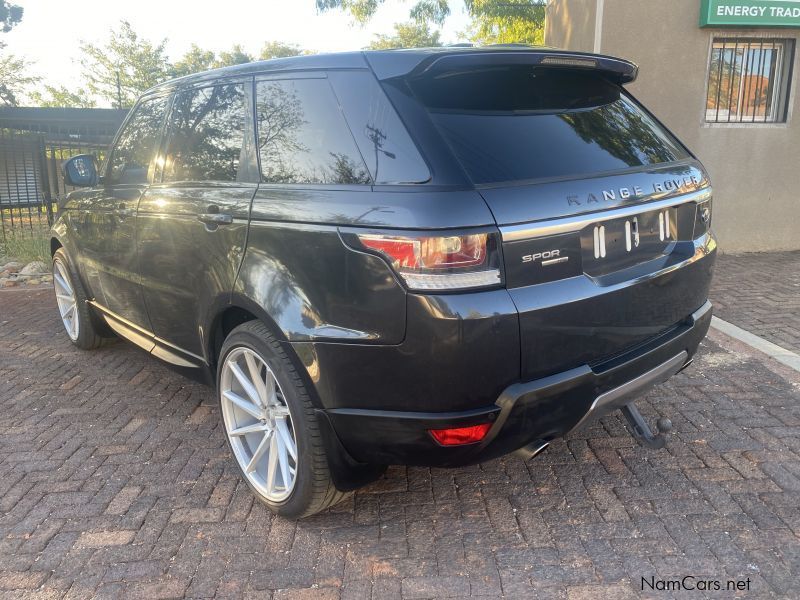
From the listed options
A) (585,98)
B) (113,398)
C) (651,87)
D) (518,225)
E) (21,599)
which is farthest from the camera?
(651,87)

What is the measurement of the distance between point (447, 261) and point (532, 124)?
2.63ft

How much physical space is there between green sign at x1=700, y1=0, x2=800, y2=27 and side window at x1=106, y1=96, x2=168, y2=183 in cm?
682

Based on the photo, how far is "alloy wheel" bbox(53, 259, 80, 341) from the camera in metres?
5.04

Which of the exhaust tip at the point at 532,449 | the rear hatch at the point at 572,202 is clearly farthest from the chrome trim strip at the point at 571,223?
the exhaust tip at the point at 532,449

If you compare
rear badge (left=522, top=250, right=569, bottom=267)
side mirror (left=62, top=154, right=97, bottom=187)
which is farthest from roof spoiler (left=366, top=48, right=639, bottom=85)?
side mirror (left=62, top=154, right=97, bottom=187)

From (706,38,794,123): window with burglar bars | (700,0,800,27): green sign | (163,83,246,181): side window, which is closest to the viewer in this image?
(163,83,246,181): side window

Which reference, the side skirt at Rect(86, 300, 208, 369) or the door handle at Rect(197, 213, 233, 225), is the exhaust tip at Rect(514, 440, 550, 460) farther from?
the side skirt at Rect(86, 300, 208, 369)

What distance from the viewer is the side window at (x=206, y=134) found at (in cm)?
302

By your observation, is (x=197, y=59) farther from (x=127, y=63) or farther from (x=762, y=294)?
(x=762, y=294)

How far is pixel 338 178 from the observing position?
95.2 inches

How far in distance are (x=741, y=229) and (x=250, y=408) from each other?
771 centimetres

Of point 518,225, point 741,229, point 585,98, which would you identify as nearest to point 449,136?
point 518,225

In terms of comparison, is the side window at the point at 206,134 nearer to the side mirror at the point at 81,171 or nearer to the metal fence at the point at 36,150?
the side mirror at the point at 81,171

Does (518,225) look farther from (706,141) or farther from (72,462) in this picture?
(706,141)
